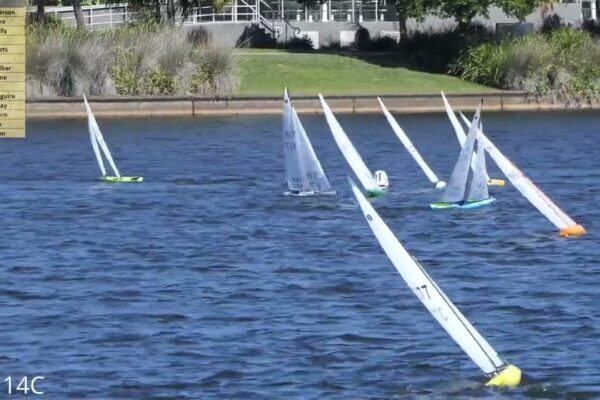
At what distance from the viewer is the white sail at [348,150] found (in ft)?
95.3

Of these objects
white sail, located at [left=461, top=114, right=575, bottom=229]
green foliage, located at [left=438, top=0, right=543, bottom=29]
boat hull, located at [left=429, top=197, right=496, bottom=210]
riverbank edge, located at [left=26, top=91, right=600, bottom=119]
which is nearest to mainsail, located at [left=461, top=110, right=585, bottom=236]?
white sail, located at [left=461, top=114, right=575, bottom=229]

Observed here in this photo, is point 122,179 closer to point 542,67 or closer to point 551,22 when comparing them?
point 542,67

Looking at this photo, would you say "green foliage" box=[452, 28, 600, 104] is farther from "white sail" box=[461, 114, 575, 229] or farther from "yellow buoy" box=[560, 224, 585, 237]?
"yellow buoy" box=[560, 224, 585, 237]

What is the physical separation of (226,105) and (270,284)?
31.3 metres

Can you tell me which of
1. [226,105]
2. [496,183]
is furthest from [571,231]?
[226,105]

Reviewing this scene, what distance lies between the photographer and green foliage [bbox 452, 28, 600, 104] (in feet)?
177

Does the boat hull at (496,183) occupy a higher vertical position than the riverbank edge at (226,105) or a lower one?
lower

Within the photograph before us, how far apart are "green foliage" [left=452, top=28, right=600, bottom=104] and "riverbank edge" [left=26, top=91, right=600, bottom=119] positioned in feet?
8.30

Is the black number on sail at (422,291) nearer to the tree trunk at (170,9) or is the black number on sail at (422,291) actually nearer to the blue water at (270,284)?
the blue water at (270,284)

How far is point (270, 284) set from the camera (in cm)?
2012

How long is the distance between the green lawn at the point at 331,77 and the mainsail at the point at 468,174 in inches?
952

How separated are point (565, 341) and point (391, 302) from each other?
2.90m

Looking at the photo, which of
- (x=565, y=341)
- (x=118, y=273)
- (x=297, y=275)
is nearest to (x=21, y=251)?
(x=118, y=273)
